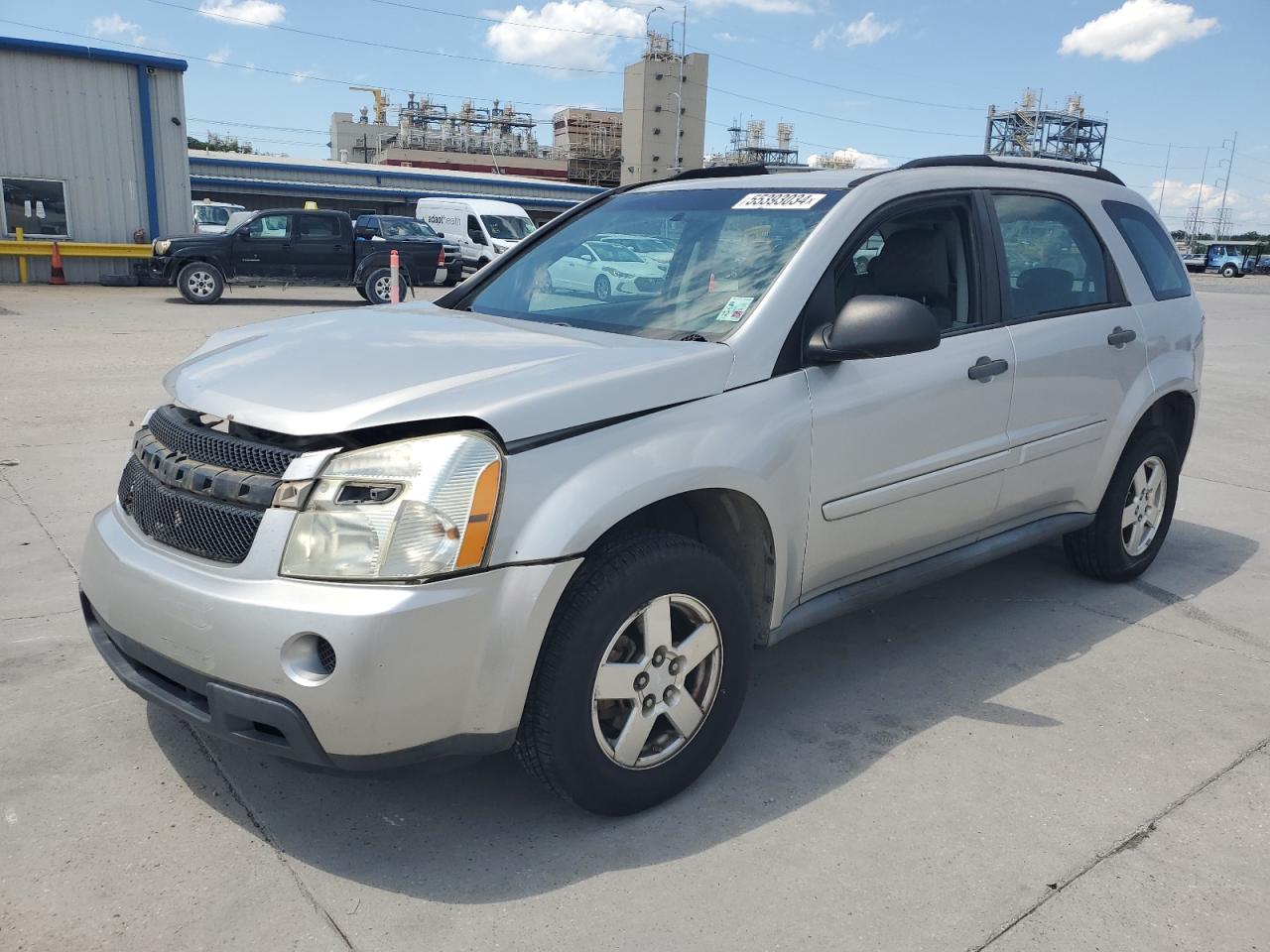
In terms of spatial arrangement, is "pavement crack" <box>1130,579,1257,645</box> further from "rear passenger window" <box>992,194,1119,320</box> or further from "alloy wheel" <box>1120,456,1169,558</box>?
"rear passenger window" <box>992,194,1119,320</box>

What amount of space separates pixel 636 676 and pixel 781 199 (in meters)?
1.74

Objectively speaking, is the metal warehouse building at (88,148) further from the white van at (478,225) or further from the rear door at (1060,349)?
the rear door at (1060,349)

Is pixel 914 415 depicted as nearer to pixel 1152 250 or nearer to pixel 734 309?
pixel 734 309

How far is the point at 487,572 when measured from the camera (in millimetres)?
2430

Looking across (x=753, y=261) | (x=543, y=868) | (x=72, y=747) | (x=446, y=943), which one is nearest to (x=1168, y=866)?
(x=543, y=868)

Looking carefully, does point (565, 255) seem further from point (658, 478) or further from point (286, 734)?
point (286, 734)

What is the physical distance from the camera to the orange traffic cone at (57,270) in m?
20.3

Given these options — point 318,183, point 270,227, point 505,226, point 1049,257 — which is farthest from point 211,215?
point 1049,257

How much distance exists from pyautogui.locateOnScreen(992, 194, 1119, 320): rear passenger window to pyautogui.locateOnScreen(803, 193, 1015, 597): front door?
197 mm

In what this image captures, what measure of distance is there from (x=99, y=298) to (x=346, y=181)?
32.0 metres

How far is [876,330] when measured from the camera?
3047mm

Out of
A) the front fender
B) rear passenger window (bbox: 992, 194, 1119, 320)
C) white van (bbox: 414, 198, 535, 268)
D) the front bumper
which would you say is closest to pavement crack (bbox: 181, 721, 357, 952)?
the front bumper

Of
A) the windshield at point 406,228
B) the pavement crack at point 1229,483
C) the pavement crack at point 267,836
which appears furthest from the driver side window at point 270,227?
the pavement crack at point 267,836

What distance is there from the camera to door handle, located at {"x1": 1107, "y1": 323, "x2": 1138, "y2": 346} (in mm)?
4332
